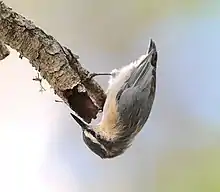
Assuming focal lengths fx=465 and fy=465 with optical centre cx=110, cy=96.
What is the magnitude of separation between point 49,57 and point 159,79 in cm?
69

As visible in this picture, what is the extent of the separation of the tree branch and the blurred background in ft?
1.79

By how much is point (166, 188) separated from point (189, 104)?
28cm

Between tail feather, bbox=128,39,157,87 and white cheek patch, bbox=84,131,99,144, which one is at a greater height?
tail feather, bbox=128,39,157,87

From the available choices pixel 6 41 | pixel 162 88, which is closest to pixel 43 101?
pixel 162 88

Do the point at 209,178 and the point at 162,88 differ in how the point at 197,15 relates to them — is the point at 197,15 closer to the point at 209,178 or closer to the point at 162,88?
the point at 162,88

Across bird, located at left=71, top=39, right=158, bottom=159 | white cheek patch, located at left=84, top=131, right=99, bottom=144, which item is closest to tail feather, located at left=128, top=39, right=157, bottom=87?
bird, located at left=71, top=39, right=158, bottom=159

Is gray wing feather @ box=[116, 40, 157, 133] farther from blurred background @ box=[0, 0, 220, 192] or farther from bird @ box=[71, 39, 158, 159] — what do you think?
blurred background @ box=[0, 0, 220, 192]

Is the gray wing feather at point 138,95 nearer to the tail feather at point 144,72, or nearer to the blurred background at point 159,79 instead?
the tail feather at point 144,72

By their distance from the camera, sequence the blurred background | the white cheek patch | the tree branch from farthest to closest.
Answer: the blurred background < the white cheek patch < the tree branch

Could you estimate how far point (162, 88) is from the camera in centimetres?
148

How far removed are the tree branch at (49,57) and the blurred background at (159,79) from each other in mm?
545

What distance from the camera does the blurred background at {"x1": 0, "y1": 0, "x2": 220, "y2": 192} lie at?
1.45 metres

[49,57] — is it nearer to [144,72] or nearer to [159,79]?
[144,72]

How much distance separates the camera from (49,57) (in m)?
0.84
